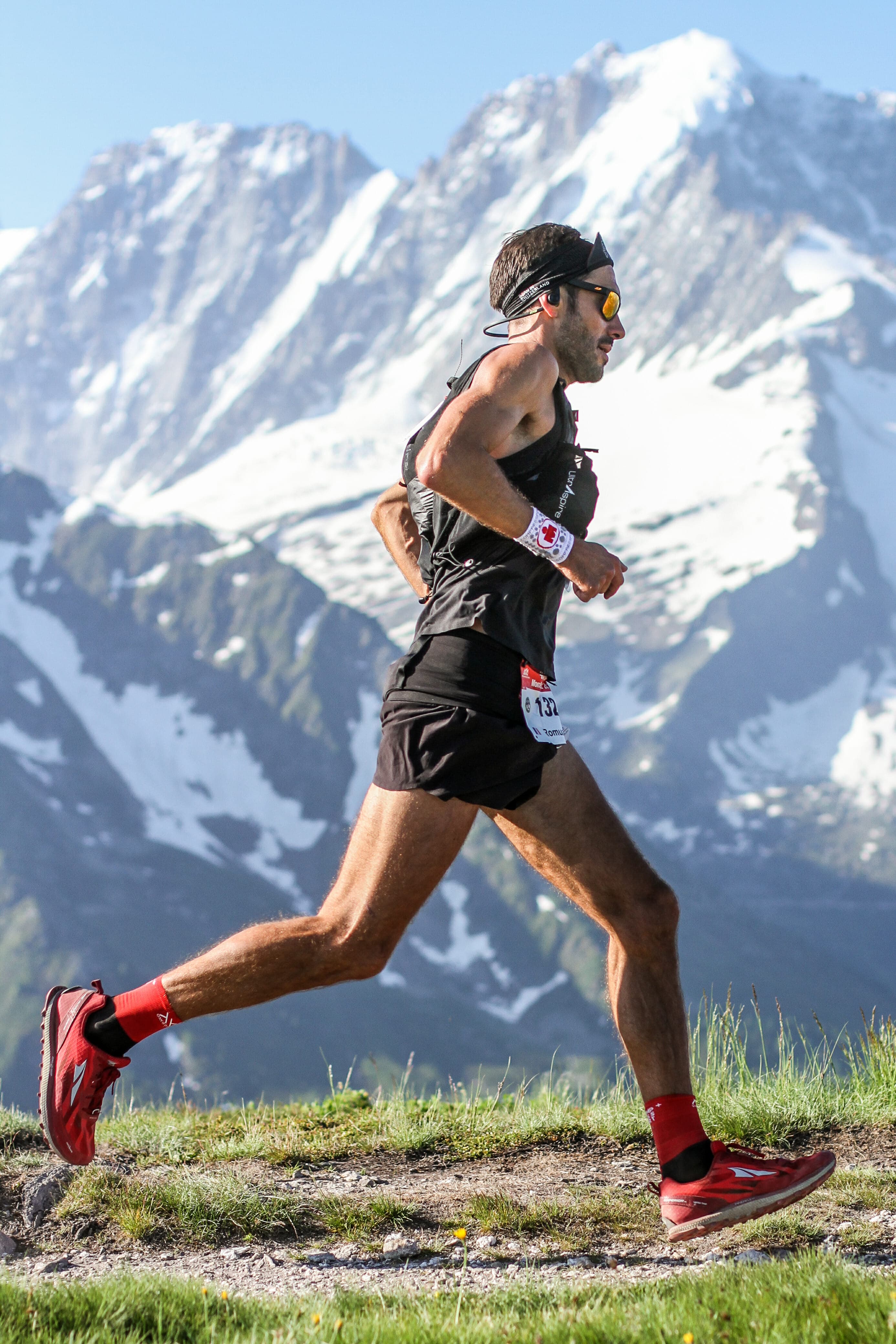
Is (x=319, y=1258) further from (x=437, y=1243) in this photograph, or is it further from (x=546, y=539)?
(x=546, y=539)

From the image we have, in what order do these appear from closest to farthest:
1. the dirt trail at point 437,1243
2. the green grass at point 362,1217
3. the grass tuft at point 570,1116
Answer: the dirt trail at point 437,1243 → the green grass at point 362,1217 → the grass tuft at point 570,1116

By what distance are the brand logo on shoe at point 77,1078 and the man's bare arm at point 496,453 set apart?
2.21 meters

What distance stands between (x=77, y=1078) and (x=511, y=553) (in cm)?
225

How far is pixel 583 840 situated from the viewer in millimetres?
4324

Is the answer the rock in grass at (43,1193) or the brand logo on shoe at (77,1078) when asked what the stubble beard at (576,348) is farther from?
the rock in grass at (43,1193)

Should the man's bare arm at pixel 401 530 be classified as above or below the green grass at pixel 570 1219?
above

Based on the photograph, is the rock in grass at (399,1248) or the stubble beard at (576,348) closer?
the rock in grass at (399,1248)

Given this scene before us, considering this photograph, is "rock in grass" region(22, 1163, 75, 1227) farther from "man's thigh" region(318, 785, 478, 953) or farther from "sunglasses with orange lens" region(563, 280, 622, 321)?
"sunglasses with orange lens" region(563, 280, 622, 321)

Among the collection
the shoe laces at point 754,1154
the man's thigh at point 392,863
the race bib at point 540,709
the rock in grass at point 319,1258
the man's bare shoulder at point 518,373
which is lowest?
the shoe laces at point 754,1154

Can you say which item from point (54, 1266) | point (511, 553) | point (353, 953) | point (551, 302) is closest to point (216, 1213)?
point (54, 1266)

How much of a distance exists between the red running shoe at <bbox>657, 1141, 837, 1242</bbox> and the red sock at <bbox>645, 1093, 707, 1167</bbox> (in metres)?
0.09

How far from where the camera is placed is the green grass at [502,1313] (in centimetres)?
279

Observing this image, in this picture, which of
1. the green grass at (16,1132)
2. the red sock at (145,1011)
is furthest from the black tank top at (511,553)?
the green grass at (16,1132)

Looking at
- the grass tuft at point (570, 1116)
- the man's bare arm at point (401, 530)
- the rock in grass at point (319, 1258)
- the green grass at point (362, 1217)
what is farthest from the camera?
the grass tuft at point (570, 1116)
